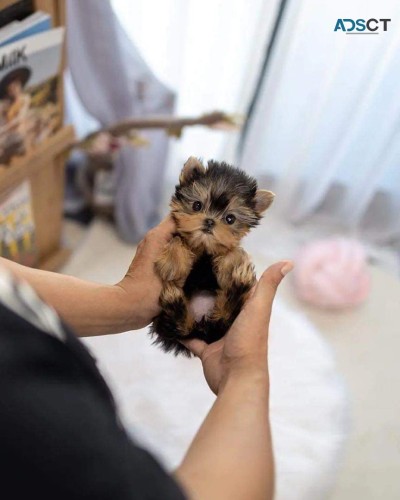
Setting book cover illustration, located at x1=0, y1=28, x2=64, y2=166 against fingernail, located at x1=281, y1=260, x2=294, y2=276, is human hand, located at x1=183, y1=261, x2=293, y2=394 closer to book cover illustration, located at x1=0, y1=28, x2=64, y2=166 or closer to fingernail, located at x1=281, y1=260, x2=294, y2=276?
fingernail, located at x1=281, y1=260, x2=294, y2=276

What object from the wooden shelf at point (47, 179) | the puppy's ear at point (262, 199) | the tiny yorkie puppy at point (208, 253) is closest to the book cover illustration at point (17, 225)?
the wooden shelf at point (47, 179)

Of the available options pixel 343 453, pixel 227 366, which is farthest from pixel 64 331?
pixel 343 453

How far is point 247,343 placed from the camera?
806 millimetres

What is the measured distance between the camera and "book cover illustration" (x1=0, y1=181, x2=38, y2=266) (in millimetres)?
1408

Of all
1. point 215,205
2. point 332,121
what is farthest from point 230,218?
point 332,121

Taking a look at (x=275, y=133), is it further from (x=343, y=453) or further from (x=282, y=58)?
(x=343, y=453)

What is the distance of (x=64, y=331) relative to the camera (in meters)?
0.56

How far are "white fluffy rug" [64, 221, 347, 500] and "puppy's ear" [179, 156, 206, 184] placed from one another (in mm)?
572

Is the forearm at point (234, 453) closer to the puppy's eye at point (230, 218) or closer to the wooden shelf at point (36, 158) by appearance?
the puppy's eye at point (230, 218)

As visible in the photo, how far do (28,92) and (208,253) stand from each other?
0.73 m

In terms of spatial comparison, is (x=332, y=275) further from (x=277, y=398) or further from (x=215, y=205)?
(x=215, y=205)

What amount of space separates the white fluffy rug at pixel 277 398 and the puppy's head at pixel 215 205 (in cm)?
55

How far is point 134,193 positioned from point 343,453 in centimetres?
104

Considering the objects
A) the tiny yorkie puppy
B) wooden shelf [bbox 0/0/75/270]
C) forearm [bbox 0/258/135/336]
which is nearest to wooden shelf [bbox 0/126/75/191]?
wooden shelf [bbox 0/0/75/270]
